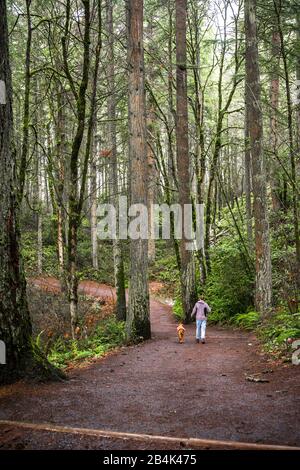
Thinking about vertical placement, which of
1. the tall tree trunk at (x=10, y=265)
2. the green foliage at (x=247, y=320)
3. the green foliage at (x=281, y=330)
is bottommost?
the green foliage at (x=247, y=320)

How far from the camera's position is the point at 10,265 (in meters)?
5.65

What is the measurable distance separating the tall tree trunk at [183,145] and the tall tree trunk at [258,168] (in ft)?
10.6

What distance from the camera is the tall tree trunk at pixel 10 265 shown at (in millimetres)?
5547

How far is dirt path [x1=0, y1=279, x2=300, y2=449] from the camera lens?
13.8ft

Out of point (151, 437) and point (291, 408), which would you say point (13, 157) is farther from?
point (291, 408)

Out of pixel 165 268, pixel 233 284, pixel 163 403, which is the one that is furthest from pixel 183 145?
pixel 165 268

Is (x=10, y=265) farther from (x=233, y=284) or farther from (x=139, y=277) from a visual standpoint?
(x=233, y=284)

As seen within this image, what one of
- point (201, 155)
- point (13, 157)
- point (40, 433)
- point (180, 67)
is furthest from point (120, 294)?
point (40, 433)

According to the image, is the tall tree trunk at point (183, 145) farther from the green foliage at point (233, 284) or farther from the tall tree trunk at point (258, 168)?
the tall tree trunk at point (258, 168)

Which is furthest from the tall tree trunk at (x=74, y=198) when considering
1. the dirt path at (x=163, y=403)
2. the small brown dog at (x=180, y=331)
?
the small brown dog at (x=180, y=331)

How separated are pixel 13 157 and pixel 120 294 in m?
9.75

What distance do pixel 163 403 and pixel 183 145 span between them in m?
11.9
